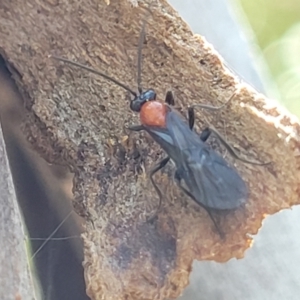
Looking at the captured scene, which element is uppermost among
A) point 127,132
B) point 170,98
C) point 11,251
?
point 170,98

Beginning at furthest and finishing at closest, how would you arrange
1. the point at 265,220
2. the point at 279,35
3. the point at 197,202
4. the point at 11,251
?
the point at 279,35 < the point at 265,220 < the point at 197,202 < the point at 11,251

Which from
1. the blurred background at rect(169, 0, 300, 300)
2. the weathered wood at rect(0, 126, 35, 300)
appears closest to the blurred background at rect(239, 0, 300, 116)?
the blurred background at rect(169, 0, 300, 300)

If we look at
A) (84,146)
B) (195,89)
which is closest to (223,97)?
(195,89)

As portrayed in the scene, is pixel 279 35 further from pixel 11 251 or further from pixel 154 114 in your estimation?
pixel 11 251

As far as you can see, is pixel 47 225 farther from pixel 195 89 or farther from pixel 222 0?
pixel 222 0

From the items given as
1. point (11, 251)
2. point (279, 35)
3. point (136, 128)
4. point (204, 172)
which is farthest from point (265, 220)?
point (279, 35)

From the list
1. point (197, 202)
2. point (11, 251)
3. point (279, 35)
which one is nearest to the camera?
point (11, 251)
